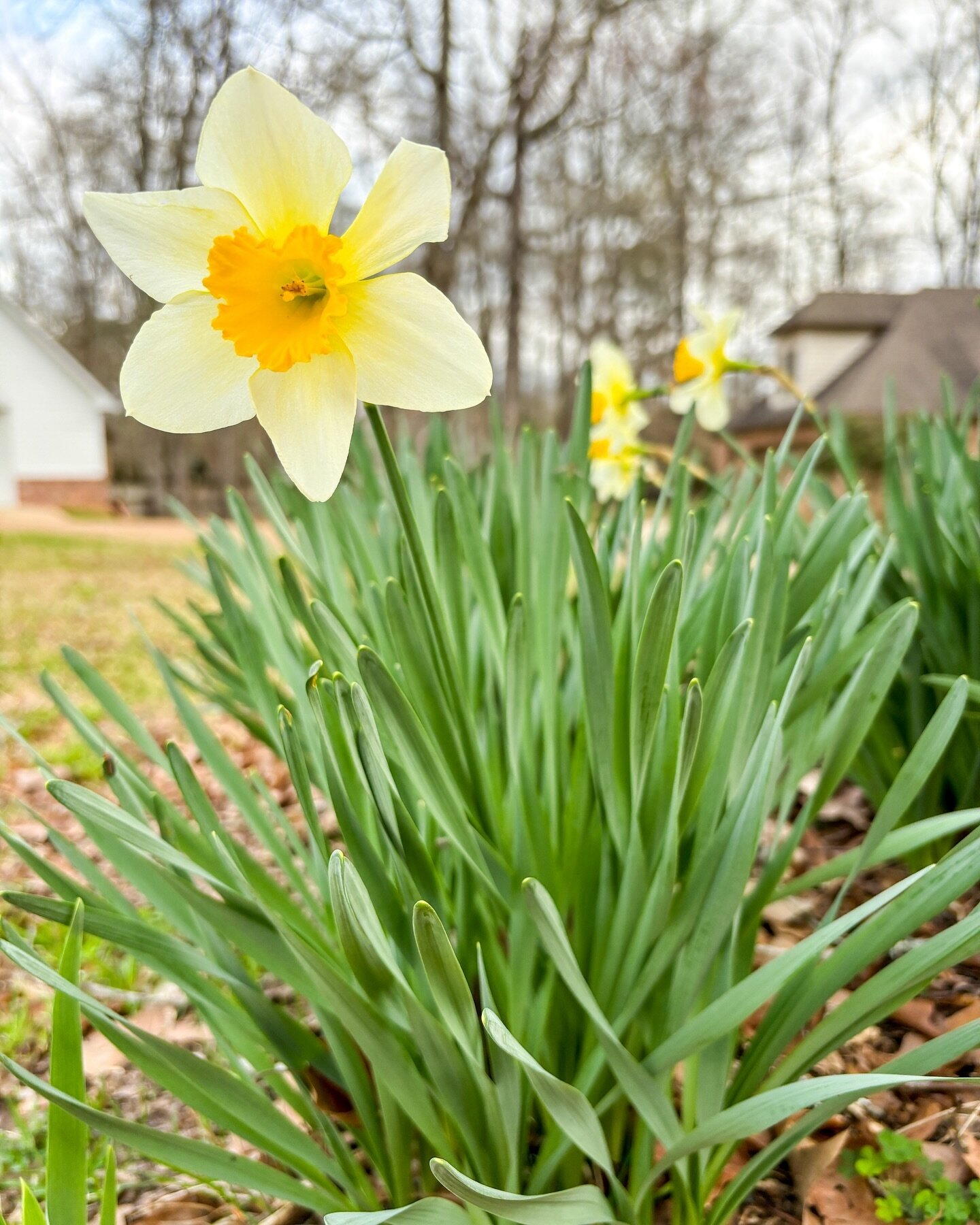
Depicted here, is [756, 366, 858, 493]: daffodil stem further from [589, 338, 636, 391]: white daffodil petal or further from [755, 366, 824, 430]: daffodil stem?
[589, 338, 636, 391]: white daffodil petal

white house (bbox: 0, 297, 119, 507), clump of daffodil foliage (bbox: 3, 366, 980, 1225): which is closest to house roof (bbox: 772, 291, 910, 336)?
white house (bbox: 0, 297, 119, 507)

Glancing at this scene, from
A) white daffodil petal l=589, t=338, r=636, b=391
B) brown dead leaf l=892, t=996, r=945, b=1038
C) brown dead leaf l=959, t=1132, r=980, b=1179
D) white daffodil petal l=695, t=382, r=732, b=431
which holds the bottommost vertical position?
brown dead leaf l=959, t=1132, r=980, b=1179

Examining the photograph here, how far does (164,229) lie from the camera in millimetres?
722

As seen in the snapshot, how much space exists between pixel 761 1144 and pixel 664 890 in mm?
464

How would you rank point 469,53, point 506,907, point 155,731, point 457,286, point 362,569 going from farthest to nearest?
point 457,286
point 469,53
point 155,731
point 362,569
point 506,907

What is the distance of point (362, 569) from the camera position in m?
Answer: 1.24

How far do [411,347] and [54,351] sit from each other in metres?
18.9

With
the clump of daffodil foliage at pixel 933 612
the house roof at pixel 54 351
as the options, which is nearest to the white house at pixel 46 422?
the house roof at pixel 54 351

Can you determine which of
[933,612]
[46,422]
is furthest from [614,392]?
[46,422]

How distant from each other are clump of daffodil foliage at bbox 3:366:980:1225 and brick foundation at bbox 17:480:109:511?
19.0 meters

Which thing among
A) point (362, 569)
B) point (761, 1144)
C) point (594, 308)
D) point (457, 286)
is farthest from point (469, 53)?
point (761, 1144)

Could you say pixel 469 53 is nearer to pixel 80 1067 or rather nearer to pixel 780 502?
pixel 780 502

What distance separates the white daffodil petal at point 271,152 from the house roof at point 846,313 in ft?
53.9

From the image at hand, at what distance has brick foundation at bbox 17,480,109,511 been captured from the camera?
18078mm
